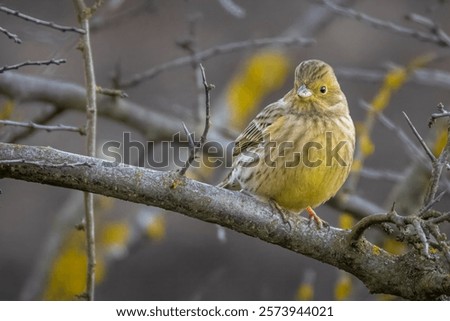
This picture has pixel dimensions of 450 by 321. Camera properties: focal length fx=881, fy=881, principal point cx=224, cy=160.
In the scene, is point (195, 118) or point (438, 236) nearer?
point (438, 236)

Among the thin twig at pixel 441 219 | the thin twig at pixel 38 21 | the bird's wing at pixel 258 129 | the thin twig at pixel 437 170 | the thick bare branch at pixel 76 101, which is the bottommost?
the thin twig at pixel 441 219

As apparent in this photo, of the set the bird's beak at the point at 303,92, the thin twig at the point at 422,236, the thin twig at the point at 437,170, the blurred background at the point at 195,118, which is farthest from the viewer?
the blurred background at the point at 195,118

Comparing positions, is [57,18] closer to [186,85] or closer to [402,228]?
[186,85]

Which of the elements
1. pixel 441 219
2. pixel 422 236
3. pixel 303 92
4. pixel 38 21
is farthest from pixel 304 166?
pixel 38 21

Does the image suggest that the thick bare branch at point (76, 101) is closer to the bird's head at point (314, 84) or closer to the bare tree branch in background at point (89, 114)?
the bird's head at point (314, 84)

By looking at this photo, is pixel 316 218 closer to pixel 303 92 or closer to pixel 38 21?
pixel 303 92

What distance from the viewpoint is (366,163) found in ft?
41.3

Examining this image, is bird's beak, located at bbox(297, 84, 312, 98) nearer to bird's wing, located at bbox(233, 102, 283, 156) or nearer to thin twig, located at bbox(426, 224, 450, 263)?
bird's wing, located at bbox(233, 102, 283, 156)

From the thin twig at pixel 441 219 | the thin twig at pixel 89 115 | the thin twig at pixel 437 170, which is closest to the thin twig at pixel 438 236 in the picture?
the thin twig at pixel 441 219

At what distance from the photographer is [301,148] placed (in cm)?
598

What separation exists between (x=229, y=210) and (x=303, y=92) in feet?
5.89

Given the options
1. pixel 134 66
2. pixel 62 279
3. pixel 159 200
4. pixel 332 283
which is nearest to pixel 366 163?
pixel 332 283

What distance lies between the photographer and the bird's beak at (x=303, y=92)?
6234mm

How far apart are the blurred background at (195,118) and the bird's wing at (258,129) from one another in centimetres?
42
